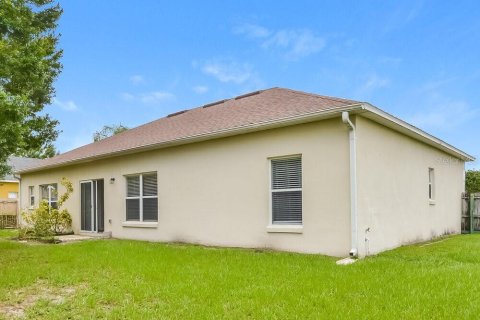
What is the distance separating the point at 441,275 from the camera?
6.67 metres

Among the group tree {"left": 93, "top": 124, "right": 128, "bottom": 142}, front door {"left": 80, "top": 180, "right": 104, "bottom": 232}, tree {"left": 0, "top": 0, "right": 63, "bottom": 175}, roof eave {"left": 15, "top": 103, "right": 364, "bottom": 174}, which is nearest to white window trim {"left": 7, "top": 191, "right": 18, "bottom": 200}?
tree {"left": 93, "top": 124, "right": 128, "bottom": 142}

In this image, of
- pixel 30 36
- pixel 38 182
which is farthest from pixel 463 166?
pixel 38 182

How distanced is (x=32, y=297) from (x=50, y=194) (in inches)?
541

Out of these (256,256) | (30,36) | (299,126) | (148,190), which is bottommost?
(256,256)

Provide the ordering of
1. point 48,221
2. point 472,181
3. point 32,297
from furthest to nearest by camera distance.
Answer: point 472,181 < point 48,221 < point 32,297

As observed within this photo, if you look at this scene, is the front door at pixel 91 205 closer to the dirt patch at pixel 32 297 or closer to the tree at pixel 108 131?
the dirt patch at pixel 32 297

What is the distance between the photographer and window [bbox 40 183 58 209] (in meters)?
18.1

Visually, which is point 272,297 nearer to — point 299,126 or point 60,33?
point 299,126

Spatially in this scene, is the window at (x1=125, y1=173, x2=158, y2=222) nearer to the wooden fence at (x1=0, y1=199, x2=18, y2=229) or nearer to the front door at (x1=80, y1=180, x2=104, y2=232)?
the front door at (x1=80, y1=180, x2=104, y2=232)

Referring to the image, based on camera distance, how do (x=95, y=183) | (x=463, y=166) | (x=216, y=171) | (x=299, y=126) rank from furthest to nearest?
(x=463, y=166) < (x=95, y=183) < (x=216, y=171) < (x=299, y=126)

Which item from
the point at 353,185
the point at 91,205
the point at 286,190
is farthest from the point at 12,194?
the point at 353,185

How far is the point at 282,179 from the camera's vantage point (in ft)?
32.8

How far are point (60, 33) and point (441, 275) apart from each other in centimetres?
2008

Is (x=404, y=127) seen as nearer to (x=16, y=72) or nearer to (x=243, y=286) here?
(x=243, y=286)
